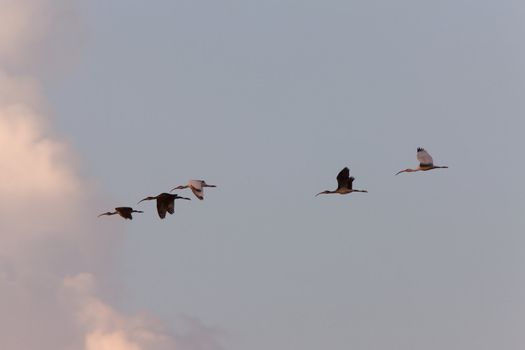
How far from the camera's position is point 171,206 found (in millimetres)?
102375

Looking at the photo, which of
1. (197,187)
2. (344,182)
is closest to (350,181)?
(344,182)

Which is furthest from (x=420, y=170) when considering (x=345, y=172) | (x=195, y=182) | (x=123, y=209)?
(x=123, y=209)

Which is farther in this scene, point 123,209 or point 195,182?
point 123,209

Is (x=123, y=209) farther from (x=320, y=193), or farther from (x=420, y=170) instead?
(x=420, y=170)

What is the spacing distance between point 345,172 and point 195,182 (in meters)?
11.1

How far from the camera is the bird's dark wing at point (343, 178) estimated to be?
97.1 m

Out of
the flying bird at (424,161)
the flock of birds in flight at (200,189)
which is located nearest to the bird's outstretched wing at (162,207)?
the flock of birds in flight at (200,189)

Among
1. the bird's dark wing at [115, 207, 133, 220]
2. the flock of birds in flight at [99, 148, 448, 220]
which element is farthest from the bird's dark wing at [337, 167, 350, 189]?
the bird's dark wing at [115, 207, 133, 220]

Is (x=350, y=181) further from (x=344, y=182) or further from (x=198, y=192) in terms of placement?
(x=198, y=192)

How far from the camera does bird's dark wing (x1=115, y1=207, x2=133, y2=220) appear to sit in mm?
105750

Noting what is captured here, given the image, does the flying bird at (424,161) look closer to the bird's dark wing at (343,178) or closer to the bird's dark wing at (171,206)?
the bird's dark wing at (343,178)

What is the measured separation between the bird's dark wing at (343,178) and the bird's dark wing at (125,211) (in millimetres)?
15791

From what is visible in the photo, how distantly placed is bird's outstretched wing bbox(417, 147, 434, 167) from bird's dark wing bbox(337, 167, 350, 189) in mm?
4830

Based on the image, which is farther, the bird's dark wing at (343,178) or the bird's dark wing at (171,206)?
the bird's dark wing at (171,206)
